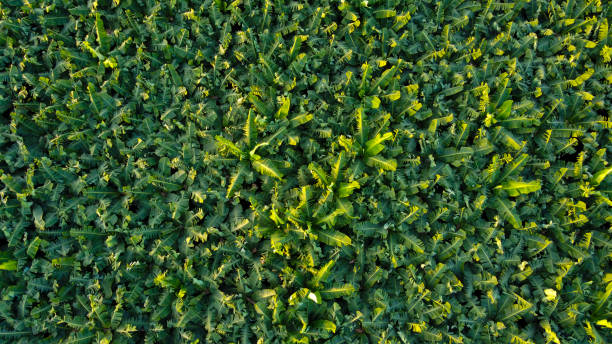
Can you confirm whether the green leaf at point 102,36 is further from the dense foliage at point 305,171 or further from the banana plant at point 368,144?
the banana plant at point 368,144

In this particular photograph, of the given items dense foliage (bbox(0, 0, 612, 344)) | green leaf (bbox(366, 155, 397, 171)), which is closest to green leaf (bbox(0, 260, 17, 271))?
dense foliage (bbox(0, 0, 612, 344))

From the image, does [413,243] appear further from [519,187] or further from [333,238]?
[519,187]

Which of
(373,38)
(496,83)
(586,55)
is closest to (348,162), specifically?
(373,38)

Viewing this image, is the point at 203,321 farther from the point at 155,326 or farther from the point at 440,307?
the point at 440,307

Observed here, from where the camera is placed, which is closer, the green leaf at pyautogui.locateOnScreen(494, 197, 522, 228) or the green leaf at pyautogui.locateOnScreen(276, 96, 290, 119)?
the green leaf at pyautogui.locateOnScreen(494, 197, 522, 228)

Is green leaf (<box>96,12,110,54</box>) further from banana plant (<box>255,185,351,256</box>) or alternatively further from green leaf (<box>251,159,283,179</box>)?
banana plant (<box>255,185,351,256</box>)

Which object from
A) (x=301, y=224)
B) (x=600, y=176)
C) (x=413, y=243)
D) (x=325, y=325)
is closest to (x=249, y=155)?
(x=301, y=224)

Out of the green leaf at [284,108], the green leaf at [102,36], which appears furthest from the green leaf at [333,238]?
the green leaf at [102,36]
